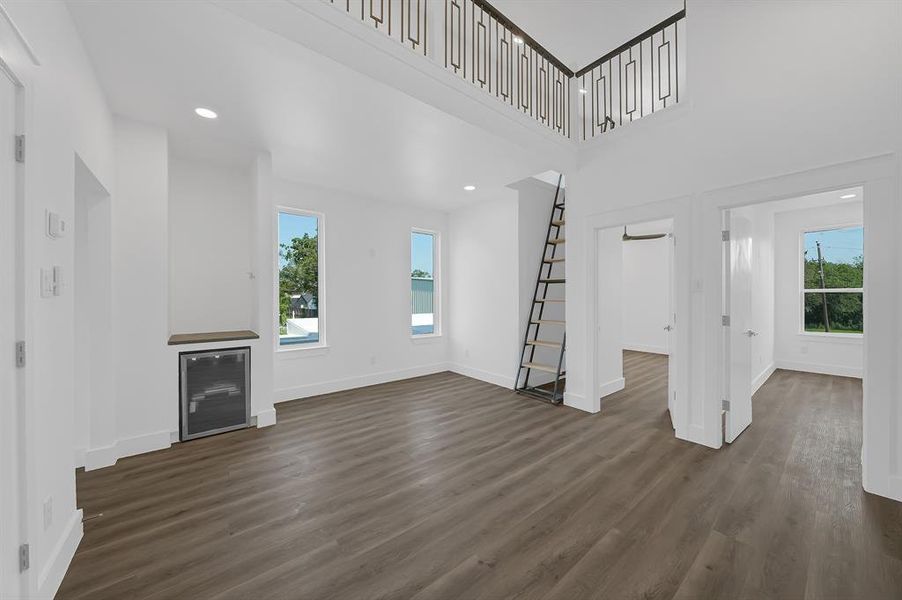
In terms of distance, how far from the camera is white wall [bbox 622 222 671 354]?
824 cm

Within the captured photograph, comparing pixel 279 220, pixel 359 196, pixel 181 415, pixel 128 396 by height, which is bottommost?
pixel 181 415

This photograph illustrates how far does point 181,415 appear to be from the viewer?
326 cm

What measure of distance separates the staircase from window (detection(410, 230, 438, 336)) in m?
1.73

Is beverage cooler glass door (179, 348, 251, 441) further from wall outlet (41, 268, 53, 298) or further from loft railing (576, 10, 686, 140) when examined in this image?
loft railing (576, 10, 686, 140)

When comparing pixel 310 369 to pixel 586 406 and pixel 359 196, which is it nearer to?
pixel 359 196

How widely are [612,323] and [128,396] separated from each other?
206 inches

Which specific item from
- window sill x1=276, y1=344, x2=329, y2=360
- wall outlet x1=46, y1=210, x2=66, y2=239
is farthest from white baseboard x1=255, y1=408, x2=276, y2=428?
wall outlet x1=46, y1=210, x2=66, y2=239

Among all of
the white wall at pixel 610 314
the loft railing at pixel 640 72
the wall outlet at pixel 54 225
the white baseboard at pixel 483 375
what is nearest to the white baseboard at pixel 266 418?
the wall outlet at pixel 54 225

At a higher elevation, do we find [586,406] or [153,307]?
[153,307]

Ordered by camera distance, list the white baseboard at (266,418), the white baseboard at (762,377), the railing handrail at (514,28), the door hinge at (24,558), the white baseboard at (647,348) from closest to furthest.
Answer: the door hinge at (24,558), the railing handrail at (514,28), the white baseboard at (266,418), the white baseboard at (762,377), the white baseboard at (647,348)

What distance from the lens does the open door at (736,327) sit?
3078 millimetres

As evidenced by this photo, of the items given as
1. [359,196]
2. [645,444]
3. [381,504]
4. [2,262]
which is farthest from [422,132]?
[645,444]

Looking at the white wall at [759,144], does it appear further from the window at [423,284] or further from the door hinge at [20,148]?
the door hinge at [20,148]

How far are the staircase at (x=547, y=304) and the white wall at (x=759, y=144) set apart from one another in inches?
58.9
